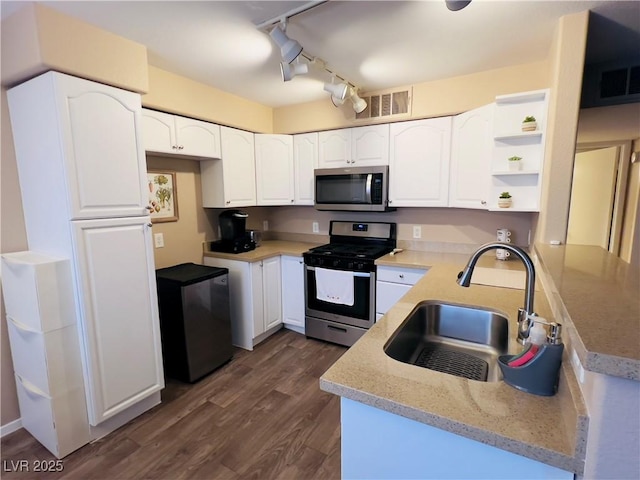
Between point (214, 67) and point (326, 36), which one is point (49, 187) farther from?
point (326, 36)

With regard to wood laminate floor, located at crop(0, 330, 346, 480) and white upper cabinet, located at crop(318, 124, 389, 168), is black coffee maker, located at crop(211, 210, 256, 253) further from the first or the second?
wood laminate floor, located at crop(0, 330, 346, 480)

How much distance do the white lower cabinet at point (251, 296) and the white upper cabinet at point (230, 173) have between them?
0.58m

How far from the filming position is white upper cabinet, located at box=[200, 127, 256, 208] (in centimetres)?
291

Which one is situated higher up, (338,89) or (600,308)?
(338,89)

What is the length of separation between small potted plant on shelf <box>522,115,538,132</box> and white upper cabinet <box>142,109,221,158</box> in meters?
2.36

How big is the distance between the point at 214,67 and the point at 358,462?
2.50 meters

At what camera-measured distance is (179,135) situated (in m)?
2.48

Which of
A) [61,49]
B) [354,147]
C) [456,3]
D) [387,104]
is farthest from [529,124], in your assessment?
[61,49]

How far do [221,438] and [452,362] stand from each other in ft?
4.74

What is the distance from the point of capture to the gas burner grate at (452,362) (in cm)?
125

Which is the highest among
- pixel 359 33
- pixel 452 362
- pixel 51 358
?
pixel 359 33

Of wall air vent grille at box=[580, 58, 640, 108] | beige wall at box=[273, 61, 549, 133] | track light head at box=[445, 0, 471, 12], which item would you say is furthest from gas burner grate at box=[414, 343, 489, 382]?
wall air vent grille at box=[580, 58, 640, 108]

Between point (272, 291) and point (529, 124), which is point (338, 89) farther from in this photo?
point (272, 291)

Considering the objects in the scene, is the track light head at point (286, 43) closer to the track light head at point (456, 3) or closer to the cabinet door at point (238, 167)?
the track light head at point (456, 3)
